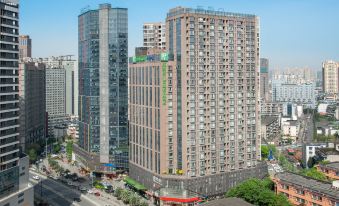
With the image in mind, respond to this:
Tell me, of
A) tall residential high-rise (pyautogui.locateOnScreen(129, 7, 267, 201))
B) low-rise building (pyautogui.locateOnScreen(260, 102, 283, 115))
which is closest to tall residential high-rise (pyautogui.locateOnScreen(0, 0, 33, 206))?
tall residential high-rise (pyautogui.locateOnScreen(129, 7, 267, 201))

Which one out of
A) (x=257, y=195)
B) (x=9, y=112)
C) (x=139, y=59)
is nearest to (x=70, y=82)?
(x=139, y=59)

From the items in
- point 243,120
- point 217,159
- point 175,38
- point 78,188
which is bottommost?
point 78,188

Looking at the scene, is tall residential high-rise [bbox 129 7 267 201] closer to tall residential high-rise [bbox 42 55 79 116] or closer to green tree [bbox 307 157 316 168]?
green tree [bbox 307 157 316 168]

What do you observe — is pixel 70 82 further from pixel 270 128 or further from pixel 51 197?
pixel 51 197

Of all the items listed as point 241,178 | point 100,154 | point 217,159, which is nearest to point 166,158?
point 217,159

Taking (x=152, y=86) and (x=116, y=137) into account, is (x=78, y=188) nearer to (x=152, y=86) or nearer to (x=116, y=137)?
(x=116, y=137)

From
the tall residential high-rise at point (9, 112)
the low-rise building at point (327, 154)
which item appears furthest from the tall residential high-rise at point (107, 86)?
the low-rise building at point (327, 154)

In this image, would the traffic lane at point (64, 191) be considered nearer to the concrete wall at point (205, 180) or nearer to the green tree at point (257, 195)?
the concrete wall at point (205, 180)
